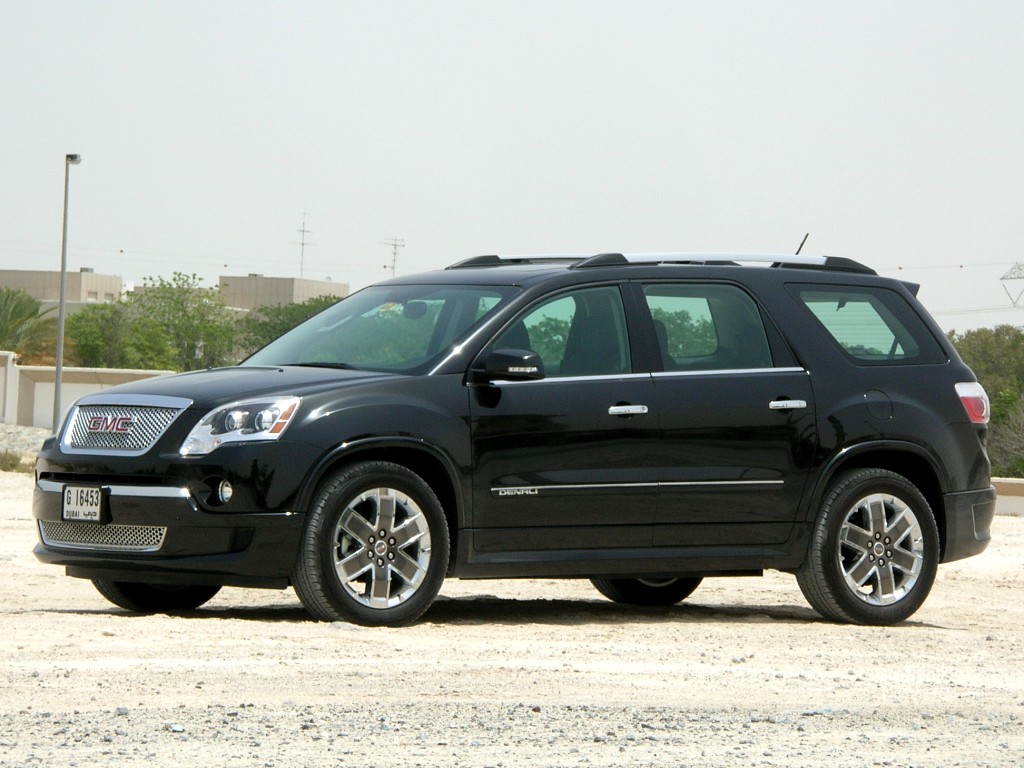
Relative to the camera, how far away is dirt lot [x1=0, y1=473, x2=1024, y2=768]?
5.93 meters

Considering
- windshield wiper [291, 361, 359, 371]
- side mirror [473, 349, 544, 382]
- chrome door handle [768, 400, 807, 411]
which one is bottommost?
chrome door handle [768, 400, 807, 411]

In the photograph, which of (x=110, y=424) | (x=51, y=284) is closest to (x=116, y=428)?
(x=110, y=424)

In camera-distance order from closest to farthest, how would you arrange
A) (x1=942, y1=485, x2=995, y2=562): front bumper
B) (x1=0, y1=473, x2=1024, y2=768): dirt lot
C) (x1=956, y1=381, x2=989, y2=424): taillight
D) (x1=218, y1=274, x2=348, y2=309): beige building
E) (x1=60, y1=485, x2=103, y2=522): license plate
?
(x1=0, y1=473, x2=1024, y2=768): dirt lot < (x1=60, y1=485, x2=103, y2=522): license plate < (x1=942, y1=485, x2=995, y2=562): front bumper < (x1=956, y1=381, x2=989, y2=424): taillight < (x1=218, y1=274, x2=348, y2=309): beige building

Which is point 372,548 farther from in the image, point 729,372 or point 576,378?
point 729,372

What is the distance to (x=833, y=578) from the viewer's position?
10.3m

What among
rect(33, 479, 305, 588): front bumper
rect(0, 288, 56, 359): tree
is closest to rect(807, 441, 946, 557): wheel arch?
rect(33, 479, 305, 588): front bumper

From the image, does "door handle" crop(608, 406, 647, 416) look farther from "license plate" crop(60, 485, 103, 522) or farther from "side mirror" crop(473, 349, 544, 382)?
"license plate" crop(60, 485, 103, 522)

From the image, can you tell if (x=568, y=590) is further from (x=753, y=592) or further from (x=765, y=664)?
(x=765, y=664)

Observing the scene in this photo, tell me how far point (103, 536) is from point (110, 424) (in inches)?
21.1

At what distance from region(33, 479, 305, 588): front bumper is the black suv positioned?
0.03 feet

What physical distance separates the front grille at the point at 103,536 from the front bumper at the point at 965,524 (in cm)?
454

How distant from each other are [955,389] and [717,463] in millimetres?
1777

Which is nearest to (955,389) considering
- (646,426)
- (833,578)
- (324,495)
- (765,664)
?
(833,578)

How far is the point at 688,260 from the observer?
10.4m
